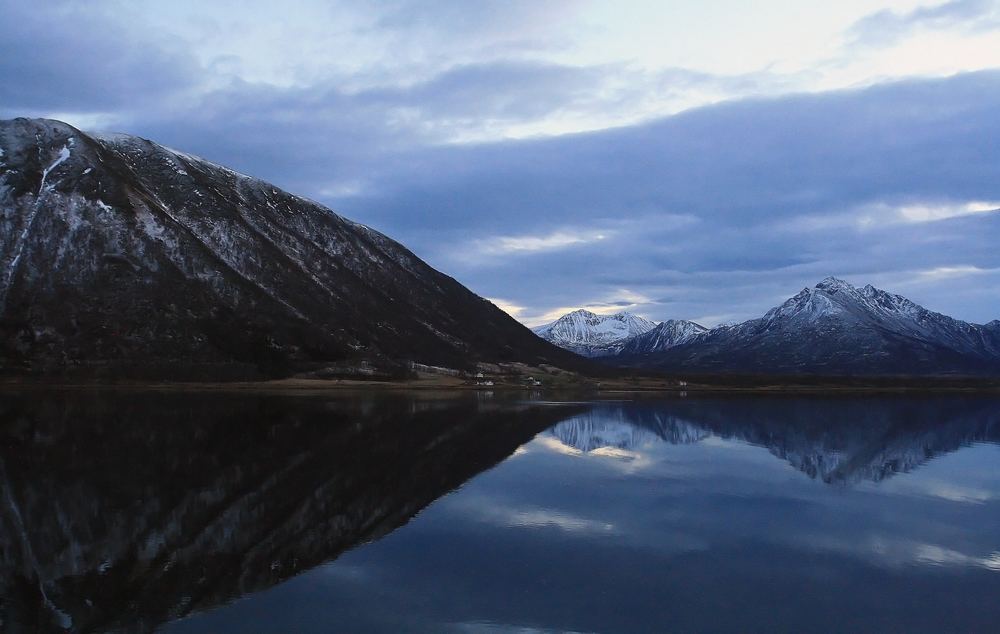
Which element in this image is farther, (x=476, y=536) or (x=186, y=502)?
(x=186, y=502)

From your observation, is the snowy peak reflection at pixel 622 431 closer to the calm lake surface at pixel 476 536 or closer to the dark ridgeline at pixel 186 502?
the calm lake surface at pixel 476 536

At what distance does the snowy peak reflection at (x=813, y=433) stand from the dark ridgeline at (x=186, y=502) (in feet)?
38.7

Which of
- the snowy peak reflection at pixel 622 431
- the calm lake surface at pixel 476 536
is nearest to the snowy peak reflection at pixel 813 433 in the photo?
the snowy peak reflection at pixel 622 431

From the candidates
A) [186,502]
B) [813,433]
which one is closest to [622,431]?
[813,433]

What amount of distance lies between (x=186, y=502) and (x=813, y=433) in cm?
6445

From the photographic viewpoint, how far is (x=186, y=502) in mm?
31531

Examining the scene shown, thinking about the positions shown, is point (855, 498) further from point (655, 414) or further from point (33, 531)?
point (655, 414)

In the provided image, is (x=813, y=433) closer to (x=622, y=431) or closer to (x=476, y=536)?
(x=622, y=431)

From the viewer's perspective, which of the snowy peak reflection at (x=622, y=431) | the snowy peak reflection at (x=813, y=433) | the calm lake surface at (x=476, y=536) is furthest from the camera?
the snowy peak reflection at (x=622, y=431)

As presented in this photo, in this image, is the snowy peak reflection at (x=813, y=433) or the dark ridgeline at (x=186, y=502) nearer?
the dark ridgeline at (x=186, y=502)

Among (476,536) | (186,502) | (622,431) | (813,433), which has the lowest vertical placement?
(476,536)

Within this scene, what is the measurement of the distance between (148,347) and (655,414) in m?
124

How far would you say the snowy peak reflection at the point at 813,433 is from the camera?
5419cm

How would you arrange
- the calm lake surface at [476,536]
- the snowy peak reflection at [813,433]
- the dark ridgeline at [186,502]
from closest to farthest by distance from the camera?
the calm lake surface at [476,536]
the dark ridgeline at [186,502]
the snowy peak reflection at [813,433]
